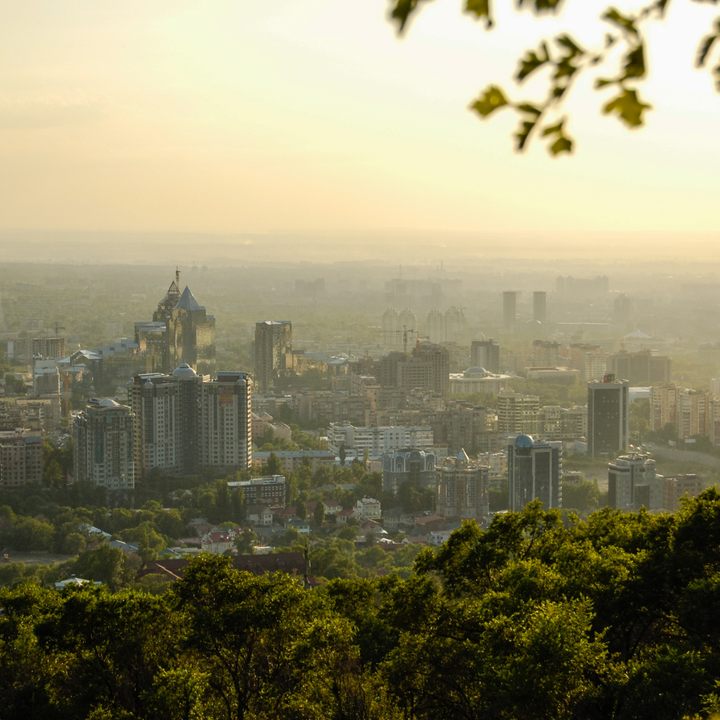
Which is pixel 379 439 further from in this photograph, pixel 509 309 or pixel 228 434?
pixel 509 309

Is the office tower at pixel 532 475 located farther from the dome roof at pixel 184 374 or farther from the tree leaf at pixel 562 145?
the tree leaf at pixel 562 145

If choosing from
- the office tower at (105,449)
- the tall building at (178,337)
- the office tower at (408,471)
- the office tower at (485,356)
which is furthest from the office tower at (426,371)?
the office tower at (105,449)

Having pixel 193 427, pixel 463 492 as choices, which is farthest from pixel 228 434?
pixel 463 492

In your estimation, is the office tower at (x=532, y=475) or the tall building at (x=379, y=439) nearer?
the office tower at (x=532, y=475)

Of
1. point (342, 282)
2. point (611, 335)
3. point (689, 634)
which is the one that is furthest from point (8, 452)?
point (342, 282)

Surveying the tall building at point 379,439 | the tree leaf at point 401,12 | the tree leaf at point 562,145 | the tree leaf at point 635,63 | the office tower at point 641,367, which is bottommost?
the tall building at point 379,439

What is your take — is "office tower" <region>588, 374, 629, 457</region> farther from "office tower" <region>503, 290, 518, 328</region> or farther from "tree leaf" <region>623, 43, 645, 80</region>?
"tree leaf" <region>623, 43, 645, 80</region>
